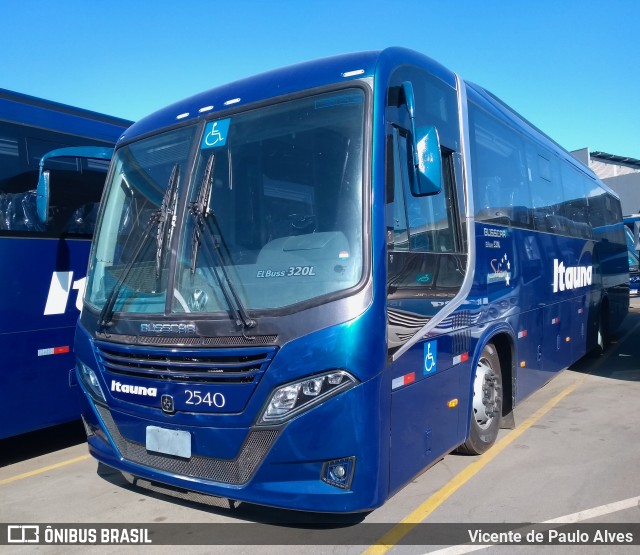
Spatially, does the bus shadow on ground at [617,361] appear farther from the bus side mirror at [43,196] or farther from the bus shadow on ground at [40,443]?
the bus side mirror at [43,196]

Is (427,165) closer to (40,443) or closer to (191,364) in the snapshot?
(191,364)

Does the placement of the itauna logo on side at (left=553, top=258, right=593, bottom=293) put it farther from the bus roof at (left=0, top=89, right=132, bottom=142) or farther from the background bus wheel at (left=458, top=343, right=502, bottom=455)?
the bus roof at (left=0, top=89, right=132, bottom=142)

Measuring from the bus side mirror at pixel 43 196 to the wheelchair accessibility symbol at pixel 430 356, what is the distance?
3637mm

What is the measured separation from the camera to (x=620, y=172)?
51344 millimetres

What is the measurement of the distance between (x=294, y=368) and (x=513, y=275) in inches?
136

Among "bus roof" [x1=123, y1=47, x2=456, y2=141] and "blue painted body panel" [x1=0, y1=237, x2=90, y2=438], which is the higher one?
"bus roof" [x1=123, y1=47, x2=456, y2=141]

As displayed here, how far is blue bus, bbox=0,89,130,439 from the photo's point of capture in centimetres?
555

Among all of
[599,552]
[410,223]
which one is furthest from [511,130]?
[599,552]

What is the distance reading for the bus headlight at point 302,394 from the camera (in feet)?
11.2

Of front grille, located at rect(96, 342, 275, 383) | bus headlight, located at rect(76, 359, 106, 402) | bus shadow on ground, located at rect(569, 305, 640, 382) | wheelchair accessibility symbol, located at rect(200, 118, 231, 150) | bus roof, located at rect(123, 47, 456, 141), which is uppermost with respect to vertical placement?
bus roof, located at rect(123, 47, 456, 141)

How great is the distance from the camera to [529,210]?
6938mm

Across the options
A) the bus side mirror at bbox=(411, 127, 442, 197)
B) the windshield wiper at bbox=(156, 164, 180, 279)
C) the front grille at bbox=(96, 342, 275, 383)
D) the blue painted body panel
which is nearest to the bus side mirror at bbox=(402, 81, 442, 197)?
the bus side mirror at bbox=(411, 127, 442, 197)

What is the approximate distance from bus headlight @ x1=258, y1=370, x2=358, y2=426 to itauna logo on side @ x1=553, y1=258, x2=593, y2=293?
5.23m

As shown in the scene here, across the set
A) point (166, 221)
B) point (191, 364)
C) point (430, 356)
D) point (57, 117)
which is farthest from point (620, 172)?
point (191, 364)
